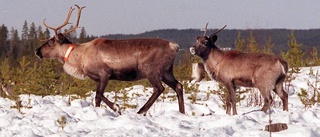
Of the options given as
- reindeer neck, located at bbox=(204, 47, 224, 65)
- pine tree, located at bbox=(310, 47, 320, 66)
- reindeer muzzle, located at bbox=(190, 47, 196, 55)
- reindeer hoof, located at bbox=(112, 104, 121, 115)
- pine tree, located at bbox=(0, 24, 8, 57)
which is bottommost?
pine tree, located at bbox=(0, 24, 8, 57)

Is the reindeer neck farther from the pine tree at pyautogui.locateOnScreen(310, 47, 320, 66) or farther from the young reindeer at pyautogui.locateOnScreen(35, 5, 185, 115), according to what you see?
the pine tree at pyautogui.locateOnScreen(310, 47, 320, 66)

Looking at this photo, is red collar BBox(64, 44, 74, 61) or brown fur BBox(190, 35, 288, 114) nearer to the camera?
brown fur BBox(190, 35, 288, 114)

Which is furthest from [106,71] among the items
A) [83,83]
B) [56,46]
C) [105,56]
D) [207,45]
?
[83,83]

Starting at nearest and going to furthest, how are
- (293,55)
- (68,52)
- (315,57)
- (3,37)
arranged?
(68,52) < (293,55) < (315,57) < (3,37)

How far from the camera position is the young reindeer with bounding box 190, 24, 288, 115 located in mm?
8586

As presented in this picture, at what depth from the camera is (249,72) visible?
28.6 feet

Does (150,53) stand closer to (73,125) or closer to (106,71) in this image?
(106,71)

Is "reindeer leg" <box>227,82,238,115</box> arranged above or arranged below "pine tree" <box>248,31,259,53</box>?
below

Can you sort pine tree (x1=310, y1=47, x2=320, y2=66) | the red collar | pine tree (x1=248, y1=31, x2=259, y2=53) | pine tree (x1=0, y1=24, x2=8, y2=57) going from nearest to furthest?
1. the red collar
2. pine tree (x1=248, y1=31, x2=259, y2=53)
3. pine tree (x1=310, y1=47, x2=320, y2=66)
4. pine tree (x1=0, y1=24, x2=8, y2=57)

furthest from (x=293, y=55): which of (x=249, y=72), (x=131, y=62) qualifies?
(x=131, y=62)

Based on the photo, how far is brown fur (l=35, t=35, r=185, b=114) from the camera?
27.6ft

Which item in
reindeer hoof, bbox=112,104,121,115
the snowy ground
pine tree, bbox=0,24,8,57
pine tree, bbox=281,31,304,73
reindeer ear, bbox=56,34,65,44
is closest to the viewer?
the snowy ground

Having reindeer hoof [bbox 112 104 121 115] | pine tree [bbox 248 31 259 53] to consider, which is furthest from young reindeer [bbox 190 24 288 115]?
pine tree [bbox 248 31 259 53]

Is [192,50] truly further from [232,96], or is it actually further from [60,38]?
[60,38]
